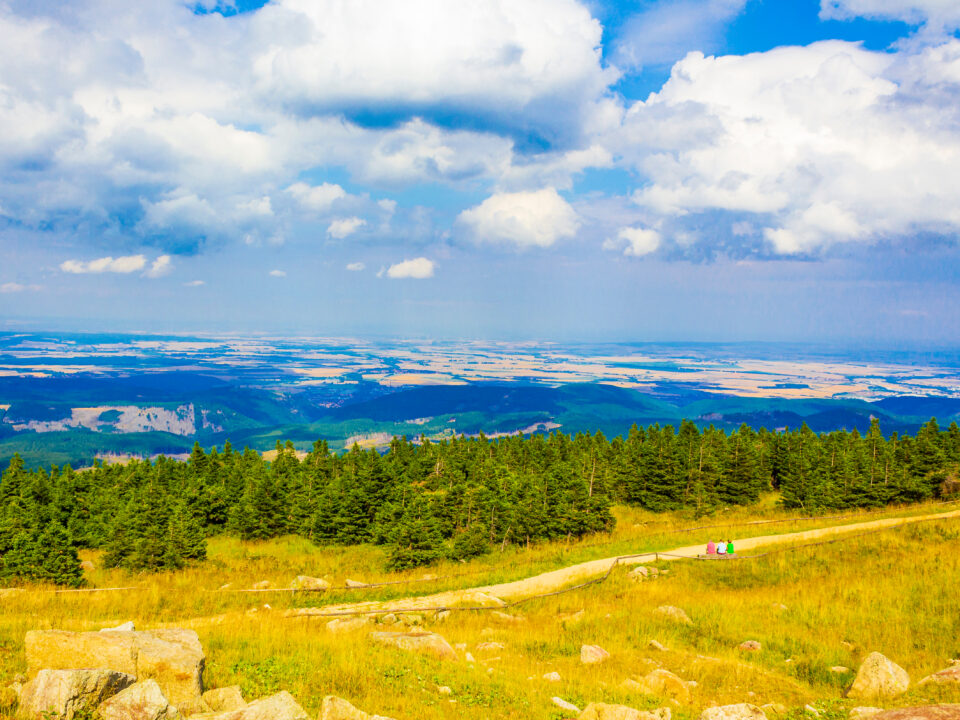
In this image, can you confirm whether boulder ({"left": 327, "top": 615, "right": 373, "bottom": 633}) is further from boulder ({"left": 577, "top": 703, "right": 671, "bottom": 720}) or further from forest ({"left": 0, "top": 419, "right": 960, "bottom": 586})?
forest ({"left": 0, "top": 419, "right": 960, "bottom": 586})

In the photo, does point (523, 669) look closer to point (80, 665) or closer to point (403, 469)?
point (80, 665)

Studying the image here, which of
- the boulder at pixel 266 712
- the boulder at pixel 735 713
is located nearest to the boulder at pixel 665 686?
the boulder at pixel 735 713

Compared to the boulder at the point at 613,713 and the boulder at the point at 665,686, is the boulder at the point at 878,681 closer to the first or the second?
the boulder at the point at 665,686

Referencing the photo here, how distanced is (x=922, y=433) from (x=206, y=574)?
6722 cm

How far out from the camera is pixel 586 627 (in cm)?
1897

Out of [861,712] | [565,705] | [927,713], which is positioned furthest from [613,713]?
[861,712]

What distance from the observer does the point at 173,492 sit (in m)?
51.2

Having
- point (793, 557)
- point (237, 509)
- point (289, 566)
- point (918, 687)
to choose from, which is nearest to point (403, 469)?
point (237, 509)

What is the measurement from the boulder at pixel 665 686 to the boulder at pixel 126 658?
10.0 meters

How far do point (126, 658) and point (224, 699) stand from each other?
81.4 inches

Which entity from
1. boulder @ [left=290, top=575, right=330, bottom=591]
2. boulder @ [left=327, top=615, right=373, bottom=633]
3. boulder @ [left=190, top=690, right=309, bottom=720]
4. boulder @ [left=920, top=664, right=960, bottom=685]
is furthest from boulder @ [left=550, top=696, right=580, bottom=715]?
boulder @ [left=290, top=575, right=330, bottom=591]

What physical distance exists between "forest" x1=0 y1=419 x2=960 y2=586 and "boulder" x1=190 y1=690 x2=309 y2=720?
23.2 meters

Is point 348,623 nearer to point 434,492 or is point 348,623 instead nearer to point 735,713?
point 735,713

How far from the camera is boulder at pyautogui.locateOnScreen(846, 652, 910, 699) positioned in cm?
1282
